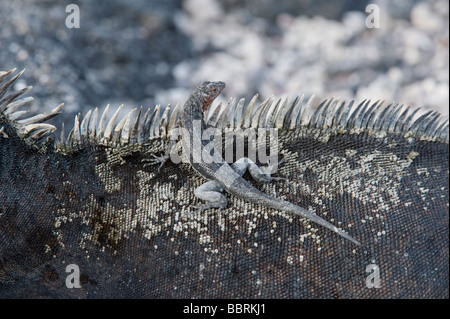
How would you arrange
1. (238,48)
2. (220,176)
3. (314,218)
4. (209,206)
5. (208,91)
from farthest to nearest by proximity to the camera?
(238,48) → (208,91) → (220,176) → (209,206) → (314,218)

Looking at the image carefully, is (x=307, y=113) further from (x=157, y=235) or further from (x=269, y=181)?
(x=157, y=235)

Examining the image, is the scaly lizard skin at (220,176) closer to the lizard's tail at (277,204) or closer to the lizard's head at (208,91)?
the lizard's tail at (277,204)

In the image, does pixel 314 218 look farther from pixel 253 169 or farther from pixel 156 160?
pixel 156 160

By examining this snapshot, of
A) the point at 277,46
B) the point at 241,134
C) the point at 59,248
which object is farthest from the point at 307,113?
the point at 277,46

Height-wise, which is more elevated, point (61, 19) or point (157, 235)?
point (61, 19)

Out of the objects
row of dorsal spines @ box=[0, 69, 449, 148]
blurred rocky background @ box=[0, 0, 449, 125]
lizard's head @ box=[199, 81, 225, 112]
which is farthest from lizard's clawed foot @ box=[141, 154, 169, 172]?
blurred rocky background @ box=[0, 0, 449, 125]

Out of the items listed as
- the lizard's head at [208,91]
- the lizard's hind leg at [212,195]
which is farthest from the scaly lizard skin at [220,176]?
the lizard's head at [208,91]

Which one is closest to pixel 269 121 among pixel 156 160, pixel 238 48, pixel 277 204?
pixel 277 204
